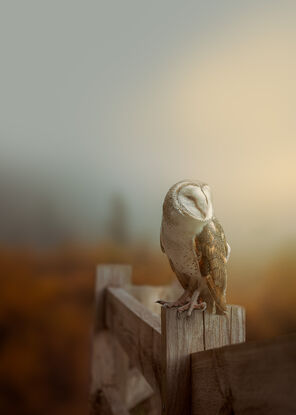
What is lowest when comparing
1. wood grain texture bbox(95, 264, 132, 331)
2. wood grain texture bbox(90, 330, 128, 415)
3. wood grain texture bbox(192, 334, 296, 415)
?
wood grain texture bbox(90, 330, 128, 415)

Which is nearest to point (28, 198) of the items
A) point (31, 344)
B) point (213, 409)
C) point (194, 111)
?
point (31, 344)

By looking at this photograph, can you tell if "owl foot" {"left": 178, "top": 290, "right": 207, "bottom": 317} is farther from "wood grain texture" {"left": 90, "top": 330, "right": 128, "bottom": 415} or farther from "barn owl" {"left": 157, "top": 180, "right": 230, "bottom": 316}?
"wood grain texture" {"left": 90, "top": 330, "right": 128, "bottom": 415}

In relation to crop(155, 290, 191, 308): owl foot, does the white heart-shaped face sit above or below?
above

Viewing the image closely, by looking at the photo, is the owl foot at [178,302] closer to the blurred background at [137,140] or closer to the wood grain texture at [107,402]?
the wood grain texture at [107,402]

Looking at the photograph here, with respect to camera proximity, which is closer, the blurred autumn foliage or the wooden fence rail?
the wooden fence rail

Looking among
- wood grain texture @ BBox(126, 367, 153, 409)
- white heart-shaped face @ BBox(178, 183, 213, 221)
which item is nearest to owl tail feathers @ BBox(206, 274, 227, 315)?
white heart-shaped face @ BBox(178, 183, 213, 221)

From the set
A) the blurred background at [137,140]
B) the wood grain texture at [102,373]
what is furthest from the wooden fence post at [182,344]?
the blurred background at [137,140]

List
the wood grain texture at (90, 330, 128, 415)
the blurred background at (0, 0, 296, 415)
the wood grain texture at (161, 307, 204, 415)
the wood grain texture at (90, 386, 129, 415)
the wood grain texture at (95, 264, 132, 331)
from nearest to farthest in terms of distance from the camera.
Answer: the wood grain texture at (161, 307, 204, 415) → the wood grain texture at (90, 386, 129, 415) → the wood grain texture at (90, 330, 128, 415) → the wood grain texture at (95, 264, 132, 331) → the blurred background at (0, 0, 296, 415)
